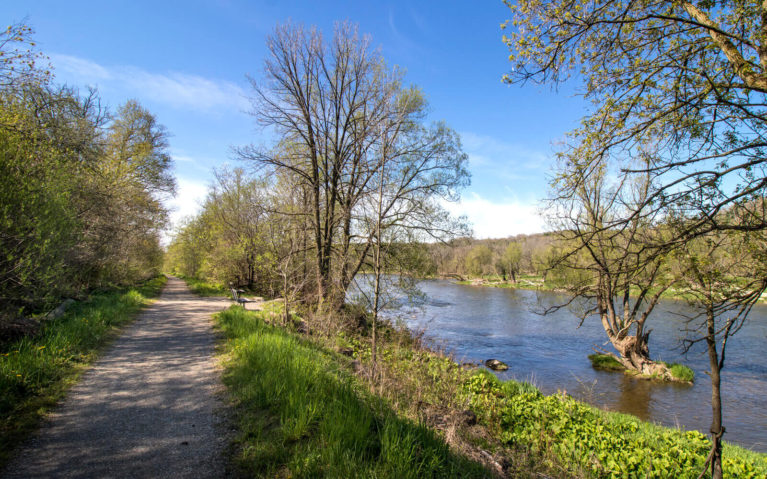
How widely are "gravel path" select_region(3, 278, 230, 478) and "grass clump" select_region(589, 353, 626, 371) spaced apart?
613 inches

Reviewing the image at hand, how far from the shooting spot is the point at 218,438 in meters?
4.05

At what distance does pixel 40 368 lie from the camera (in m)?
5.26

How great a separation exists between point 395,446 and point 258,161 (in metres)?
11.7

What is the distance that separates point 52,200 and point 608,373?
1878 centimetres

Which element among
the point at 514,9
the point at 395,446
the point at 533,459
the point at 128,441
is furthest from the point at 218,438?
the point at 514,9

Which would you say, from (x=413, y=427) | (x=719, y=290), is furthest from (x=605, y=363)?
(x=413, y=427)

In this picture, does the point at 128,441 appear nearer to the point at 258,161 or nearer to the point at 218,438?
the point at 218,438

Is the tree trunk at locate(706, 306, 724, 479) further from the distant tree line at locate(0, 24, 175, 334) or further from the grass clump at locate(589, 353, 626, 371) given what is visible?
the grass clump at locate(589, 353, 626, 371)

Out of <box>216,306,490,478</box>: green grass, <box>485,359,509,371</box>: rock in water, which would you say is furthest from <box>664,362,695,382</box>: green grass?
<box>216,306,490,478</box>: green grass

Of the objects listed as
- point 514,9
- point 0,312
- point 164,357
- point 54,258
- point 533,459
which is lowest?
point 533,459

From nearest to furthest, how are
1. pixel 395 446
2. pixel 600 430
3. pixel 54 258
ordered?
pixel 395 446, pixel 600 430, pixel 54 258

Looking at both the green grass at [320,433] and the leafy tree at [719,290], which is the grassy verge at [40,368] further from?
the leafy tree at [719,290]

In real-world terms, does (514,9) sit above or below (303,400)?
above

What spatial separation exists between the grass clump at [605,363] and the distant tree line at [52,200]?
1840 centimetres
